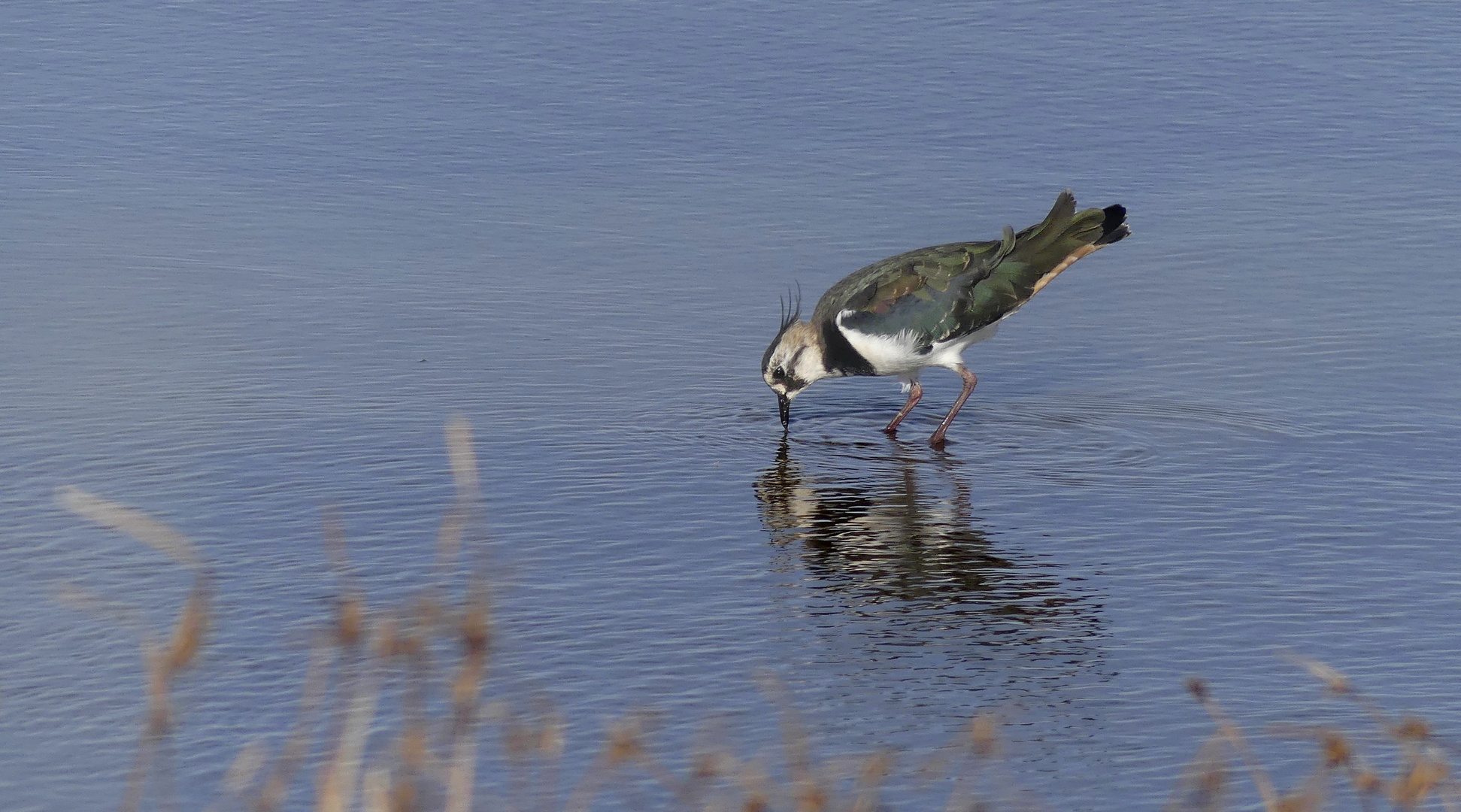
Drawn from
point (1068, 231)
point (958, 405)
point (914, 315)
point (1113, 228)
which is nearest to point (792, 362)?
point (914, 315)

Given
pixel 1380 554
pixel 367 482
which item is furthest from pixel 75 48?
pixel 1380 554

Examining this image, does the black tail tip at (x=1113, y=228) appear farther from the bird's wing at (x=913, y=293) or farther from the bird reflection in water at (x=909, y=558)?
the bird reflection in water at (x=909, y=558)

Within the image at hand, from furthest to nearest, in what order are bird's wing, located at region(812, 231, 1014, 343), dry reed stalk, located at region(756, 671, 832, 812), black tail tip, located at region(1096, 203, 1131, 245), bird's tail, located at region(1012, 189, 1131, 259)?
black tail tip, located at region(1096, 203, 1131, 245), bird's tail, located at region(1012, 189, 1131, 259), bird's wing, located at region(812, 231, 1014, 343), dry reed stalk, located at region(756, 671, 832, 812)

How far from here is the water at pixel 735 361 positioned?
10016 mm

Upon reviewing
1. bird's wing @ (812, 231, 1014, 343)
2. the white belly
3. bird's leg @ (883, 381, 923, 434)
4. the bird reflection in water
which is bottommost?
the bird reflection in water

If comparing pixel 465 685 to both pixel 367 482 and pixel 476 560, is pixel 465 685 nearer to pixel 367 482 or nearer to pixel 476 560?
pixel 476 560

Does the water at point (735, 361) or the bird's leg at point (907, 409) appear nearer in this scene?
the water at point (735, 361)

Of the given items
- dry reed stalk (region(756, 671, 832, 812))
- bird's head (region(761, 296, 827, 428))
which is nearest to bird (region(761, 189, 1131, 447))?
bird's head (region(761, 296, 827, 428))

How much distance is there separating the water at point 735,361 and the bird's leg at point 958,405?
0.48 ft

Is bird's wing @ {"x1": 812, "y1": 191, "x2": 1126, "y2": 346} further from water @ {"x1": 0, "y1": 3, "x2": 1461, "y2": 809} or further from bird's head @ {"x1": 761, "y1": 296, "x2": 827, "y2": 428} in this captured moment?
water @ {"x1": 0, "y1": 3, "x2": 1461, "y2": 809}

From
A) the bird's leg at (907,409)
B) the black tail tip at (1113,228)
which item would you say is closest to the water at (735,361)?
the bird's leg at (907,409)

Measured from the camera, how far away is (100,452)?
43.3 feet

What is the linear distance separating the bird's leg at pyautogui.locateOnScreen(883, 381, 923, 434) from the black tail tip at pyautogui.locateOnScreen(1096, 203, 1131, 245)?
1.76 meters

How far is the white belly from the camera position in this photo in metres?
14.3
